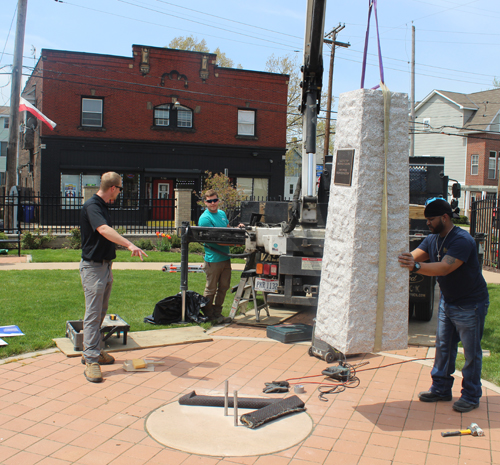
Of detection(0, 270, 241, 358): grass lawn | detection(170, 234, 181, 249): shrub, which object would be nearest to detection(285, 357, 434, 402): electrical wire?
detection(0, 270, 241, 358): grass lawn

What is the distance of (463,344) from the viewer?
4562 millimetres

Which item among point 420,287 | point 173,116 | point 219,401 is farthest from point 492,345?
point 173,116

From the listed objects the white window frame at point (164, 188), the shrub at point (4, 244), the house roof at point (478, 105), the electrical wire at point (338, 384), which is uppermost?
the house roof at point (478, 105)

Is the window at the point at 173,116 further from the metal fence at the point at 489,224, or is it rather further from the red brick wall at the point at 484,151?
the red brick wall at the point at 484,151

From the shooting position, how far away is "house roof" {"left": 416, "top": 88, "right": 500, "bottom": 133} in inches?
1528

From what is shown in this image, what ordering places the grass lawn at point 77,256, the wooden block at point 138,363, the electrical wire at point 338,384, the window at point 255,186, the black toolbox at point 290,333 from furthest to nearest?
the window at point 255,186, the grass lawn at point 77,256, the black toolbox at point 290,333, the wooden block at point 138,363, the electrical wire at point 338,384

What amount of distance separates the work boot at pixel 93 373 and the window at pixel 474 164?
38.7m

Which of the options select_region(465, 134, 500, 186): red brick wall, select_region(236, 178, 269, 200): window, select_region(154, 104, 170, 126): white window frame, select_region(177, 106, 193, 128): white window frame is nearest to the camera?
select_region(154, 104, 170, 126): white window frame

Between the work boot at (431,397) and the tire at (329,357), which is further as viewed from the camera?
the tire at (329,357)

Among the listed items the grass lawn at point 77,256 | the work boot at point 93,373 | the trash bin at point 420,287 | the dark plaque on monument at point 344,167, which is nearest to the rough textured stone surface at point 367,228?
the dark plaque on monument at point 344,167

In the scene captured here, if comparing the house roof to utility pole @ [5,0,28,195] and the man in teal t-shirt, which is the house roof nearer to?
utility pole @ [5,0,28,195]

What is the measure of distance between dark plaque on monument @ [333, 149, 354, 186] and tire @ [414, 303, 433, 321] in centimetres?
438

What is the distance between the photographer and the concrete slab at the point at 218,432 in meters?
3.82

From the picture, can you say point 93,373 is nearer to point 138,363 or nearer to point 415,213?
point 138,363
